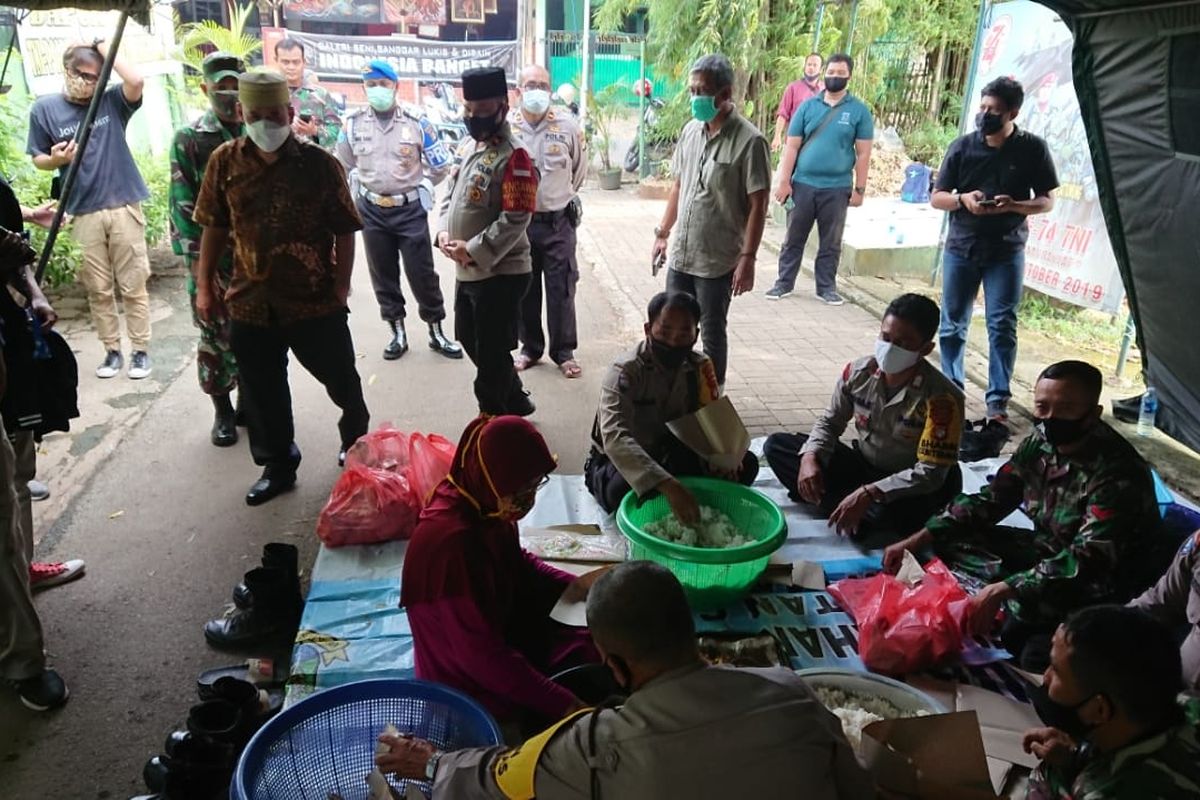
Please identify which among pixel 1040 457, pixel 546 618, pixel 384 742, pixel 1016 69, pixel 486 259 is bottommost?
pixel 546 618

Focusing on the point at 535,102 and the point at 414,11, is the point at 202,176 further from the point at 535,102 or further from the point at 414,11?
the point at 414,11

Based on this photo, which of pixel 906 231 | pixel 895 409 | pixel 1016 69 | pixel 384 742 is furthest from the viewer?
pixel 906 231

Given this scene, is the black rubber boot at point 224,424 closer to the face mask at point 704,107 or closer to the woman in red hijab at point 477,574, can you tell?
the woman in red hijab at point 477,574

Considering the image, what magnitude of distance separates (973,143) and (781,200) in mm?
2652

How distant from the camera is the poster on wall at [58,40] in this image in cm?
717

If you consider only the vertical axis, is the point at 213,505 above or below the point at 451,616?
below

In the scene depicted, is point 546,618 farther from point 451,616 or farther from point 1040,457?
point 1040,457

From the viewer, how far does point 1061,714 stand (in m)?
2.05

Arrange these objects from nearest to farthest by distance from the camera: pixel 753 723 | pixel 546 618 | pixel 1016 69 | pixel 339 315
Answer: pixel 753 723
pixel 546 618
pixel 339 315
pixel 1016 69

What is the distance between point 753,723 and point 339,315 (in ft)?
9.33

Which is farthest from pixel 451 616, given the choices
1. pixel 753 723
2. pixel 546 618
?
pixel 753 723

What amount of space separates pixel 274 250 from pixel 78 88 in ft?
7.53

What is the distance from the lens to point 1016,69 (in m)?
6.35

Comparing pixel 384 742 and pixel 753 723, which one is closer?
pixel 753 723
